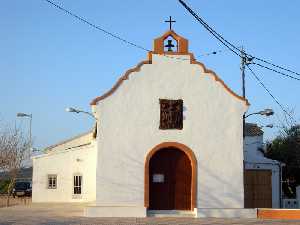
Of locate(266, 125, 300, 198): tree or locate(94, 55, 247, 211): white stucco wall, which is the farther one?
locate(266, 125, 300, 198): tree

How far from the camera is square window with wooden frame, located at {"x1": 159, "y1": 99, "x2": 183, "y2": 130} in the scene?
20.5 metres

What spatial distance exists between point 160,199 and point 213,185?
2234mm

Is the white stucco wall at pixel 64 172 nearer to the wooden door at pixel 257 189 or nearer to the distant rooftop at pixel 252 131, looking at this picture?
the wooden door at pixel 257 189

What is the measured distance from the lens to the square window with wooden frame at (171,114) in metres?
20.5

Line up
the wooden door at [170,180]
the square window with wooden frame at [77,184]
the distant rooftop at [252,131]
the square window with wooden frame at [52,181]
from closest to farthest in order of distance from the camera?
the wooden door at [170,180]
the square window with wooden frame at [77,184]
the square window with wooden frame at [52,181]
the distant rooftop at [252,131]

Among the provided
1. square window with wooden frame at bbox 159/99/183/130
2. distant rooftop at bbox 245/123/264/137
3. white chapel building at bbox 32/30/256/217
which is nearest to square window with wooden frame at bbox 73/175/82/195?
white chapel building at bbox 32/30/256/217

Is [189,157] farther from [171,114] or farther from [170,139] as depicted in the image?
[171,114]

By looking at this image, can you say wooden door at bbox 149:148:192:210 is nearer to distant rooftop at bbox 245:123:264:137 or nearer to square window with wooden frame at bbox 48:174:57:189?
square window with wooden frame at bbox 48:174:57:189

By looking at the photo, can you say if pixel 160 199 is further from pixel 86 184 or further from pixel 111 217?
pixel 86 184

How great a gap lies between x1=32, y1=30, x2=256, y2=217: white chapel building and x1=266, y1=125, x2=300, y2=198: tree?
15.9m

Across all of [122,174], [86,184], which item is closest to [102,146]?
[122,174]

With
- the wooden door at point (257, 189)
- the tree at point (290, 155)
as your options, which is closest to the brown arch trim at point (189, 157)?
the wooden door at point (257, 189)

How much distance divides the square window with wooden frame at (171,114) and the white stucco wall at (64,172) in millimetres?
11071

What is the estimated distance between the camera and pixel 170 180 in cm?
2088
